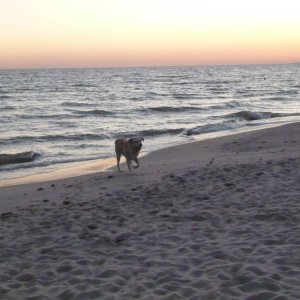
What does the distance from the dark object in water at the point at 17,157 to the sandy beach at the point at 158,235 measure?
4.18 m

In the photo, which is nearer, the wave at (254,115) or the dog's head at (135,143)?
the dog's head at (135,143)

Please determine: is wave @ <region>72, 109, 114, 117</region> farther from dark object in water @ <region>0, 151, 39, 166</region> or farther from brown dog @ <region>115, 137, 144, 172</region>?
brown dog @ <region>115, 137, 144, 172</region>

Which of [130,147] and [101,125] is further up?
[130,147]

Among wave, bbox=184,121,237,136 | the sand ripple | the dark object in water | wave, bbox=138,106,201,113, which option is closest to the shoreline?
the dark object in water

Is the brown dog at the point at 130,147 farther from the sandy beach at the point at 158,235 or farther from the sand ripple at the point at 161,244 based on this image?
the sand ripple at the point at 161,244

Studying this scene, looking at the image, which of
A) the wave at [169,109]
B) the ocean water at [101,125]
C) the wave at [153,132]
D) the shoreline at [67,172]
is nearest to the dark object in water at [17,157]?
the ocean water at [101,125]

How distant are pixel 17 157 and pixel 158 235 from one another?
931 cm

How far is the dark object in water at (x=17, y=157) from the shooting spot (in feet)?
43.9

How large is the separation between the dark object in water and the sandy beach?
165 inches

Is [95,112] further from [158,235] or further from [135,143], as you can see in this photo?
[158,235]

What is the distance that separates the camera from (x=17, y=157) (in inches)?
538

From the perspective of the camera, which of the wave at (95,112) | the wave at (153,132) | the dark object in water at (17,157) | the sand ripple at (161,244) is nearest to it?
the sand ripple at (161,244)

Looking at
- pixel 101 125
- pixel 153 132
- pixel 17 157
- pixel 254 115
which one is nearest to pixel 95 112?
pixel 101 125

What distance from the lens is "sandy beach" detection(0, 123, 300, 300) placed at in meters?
4.11
